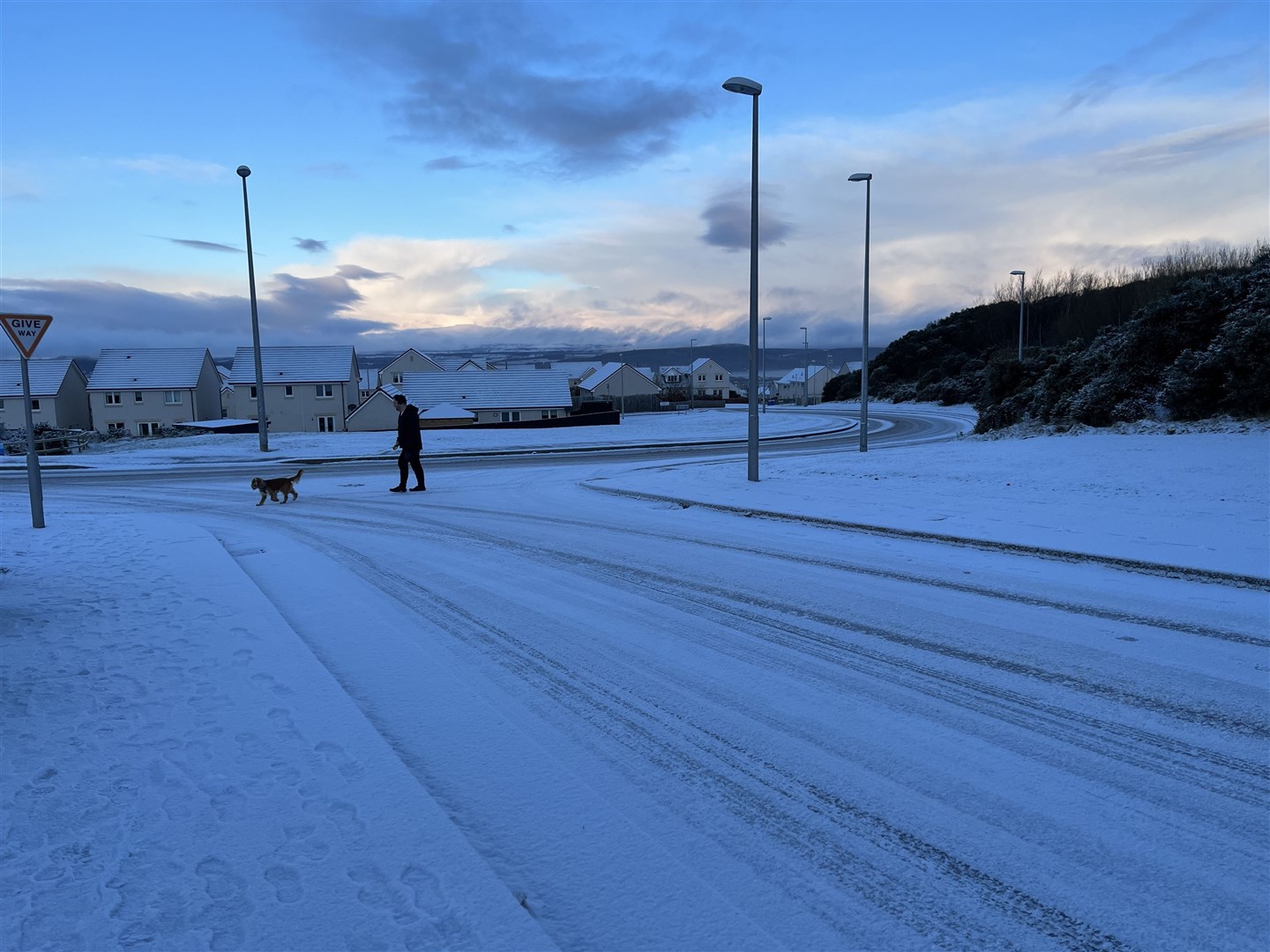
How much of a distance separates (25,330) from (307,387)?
4750 centimetres

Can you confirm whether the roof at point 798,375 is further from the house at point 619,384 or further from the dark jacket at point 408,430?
the dark jacket at point 408,430

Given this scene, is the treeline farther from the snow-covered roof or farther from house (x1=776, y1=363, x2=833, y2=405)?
house (x1=776, y1=363, x2=833, y2=405)

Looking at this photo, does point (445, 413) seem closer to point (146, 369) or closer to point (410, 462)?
point (146, 369)

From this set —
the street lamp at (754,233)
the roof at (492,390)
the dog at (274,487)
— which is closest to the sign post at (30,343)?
the dog at (274,487)

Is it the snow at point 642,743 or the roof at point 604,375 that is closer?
the snow at point 642,743

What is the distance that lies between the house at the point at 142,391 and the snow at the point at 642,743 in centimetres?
5814

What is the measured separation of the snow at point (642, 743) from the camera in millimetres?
2631

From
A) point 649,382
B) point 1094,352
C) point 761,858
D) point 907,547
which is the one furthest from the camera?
point 649,382

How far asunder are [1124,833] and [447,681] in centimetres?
349

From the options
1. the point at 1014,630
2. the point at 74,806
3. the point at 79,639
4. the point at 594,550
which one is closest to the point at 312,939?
the point at 74,806

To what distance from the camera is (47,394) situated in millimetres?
58719

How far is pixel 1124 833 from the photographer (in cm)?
304

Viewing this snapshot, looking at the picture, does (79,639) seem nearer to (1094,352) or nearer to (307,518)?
(307,518)

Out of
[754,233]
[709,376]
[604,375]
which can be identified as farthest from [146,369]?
[709,376]
